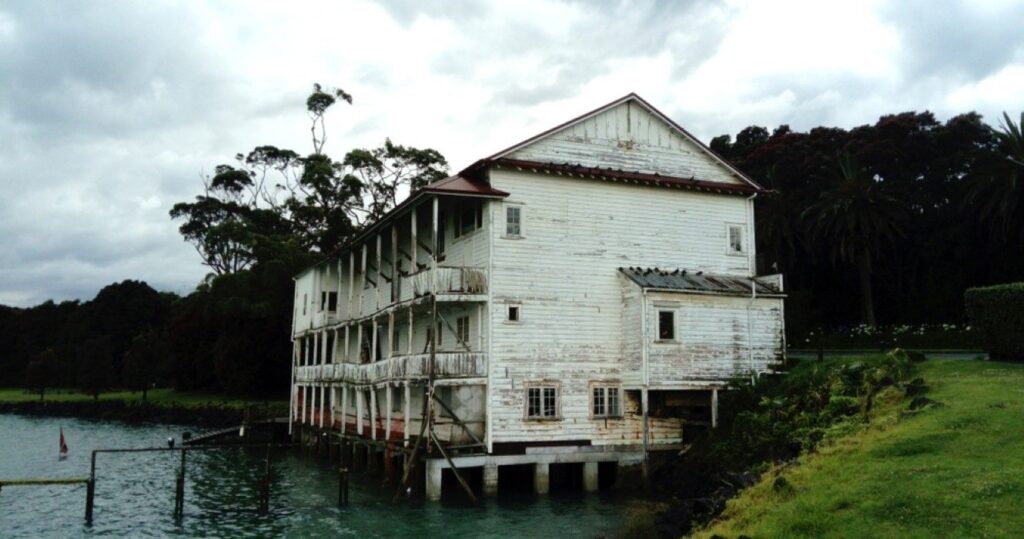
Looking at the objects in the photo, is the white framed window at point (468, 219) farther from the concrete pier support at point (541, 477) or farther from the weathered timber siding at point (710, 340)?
the concrete pier support at point (541, 477)

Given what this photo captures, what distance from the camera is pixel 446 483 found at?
29062 mm

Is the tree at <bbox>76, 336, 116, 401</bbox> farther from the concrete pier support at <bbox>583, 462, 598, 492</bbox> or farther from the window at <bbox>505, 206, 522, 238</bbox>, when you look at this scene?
the concrete pier support at <bbox>583, 462, 598, 492</bbox>

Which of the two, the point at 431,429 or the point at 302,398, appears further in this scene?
the point at 302,398

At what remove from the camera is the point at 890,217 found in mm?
50156

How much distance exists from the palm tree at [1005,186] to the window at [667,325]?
78.8 feet

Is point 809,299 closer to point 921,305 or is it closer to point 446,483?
point 921,305

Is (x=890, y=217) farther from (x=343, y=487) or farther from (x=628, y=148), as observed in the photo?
(x=343, y=487)

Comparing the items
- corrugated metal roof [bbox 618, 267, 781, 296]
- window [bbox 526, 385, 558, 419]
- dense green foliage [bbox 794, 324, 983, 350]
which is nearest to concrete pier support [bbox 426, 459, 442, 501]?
window [bbox 526, 385, 558, 419]

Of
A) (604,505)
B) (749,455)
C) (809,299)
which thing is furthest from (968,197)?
(604,505)

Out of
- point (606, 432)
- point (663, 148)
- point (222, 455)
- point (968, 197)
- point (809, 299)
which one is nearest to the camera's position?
point (606, 432)

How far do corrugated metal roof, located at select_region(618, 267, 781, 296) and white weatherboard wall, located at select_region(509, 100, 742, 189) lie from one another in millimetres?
4170

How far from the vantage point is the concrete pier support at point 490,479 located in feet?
88.2

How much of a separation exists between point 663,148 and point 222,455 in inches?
1257

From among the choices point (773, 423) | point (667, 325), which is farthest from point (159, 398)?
point (773, 423)
